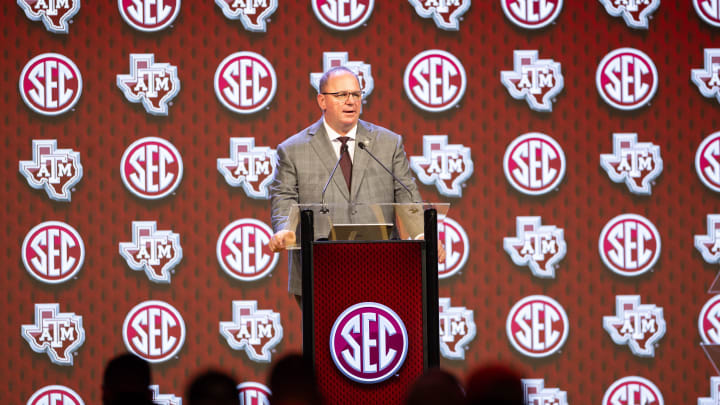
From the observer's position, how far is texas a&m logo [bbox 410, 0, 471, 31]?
16.2 ft

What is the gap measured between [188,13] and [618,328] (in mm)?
3070

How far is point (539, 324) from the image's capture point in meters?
4.93

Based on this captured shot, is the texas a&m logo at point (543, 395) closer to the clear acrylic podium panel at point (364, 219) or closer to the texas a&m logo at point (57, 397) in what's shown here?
the clear acrylic podium panel at point (364, 219)

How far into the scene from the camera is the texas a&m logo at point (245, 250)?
15.9 feet

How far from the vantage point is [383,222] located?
3115mm

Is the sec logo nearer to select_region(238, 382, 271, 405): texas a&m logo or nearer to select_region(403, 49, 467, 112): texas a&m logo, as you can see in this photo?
select_region(238, 382, 271, 405): texas a&m logo

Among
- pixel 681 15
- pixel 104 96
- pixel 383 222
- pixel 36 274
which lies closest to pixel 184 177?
pixel 104 96

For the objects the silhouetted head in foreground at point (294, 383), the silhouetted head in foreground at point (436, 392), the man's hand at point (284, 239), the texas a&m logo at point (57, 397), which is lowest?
the texas a&m logo at point (57, 397)

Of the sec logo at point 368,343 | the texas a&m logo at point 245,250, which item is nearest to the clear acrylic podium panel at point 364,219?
the sec logo at point 368,343

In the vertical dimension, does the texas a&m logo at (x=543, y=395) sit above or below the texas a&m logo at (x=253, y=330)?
below

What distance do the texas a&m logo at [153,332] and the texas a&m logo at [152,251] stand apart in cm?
19

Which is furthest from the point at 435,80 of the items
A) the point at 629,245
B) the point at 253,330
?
the point at 253,330

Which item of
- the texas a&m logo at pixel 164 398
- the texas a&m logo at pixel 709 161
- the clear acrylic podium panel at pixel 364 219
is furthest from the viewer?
the texas a&m logo at pixel 709 161

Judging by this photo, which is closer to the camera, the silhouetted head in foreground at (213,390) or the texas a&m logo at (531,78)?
the silhouetted head in foreground at (213,390)
